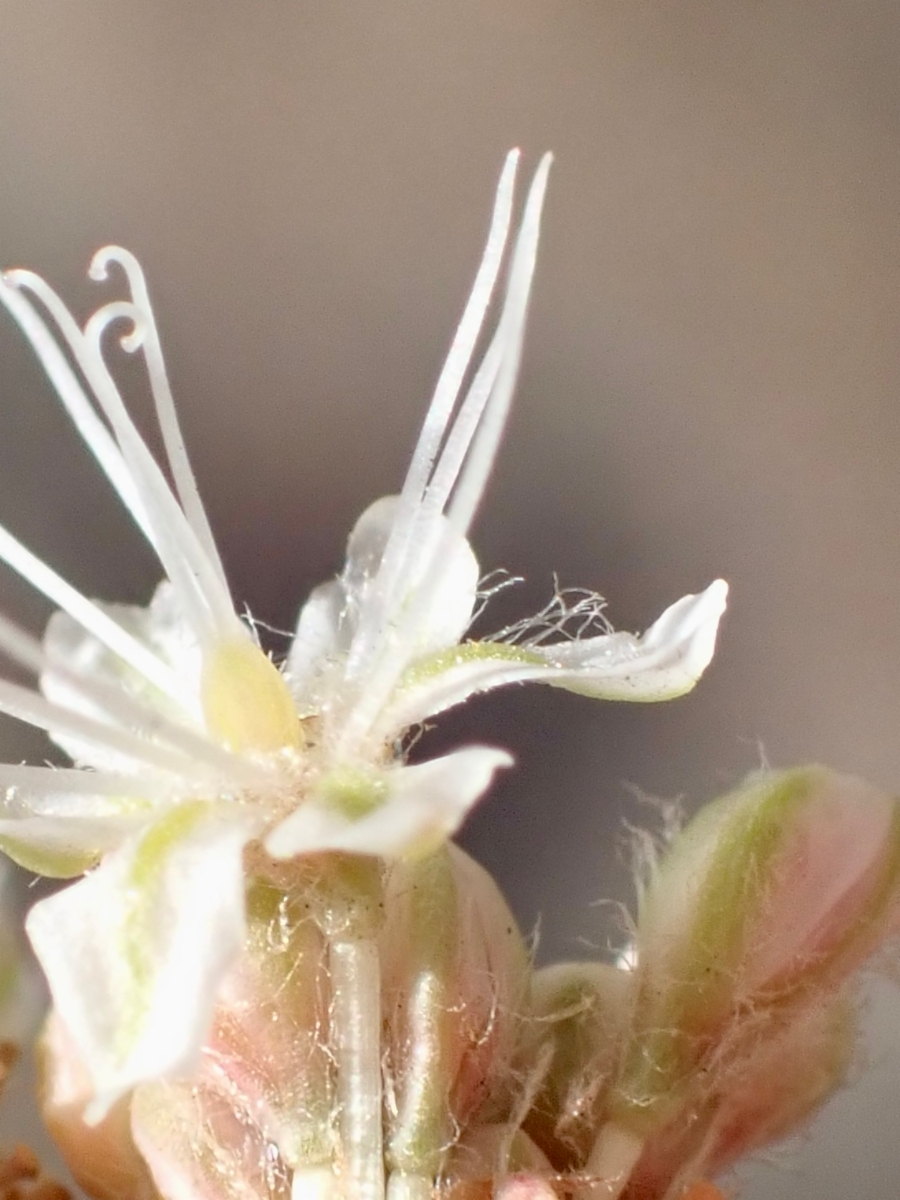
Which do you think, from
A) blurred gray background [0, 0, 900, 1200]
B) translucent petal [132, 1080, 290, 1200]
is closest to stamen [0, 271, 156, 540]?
translucent petal [132, 1080, 290, 1200]

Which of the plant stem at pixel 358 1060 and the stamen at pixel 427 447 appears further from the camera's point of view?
the stamen at pixel 427 447

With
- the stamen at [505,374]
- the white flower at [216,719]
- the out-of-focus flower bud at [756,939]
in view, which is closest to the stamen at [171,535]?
the white flower at [216,719]

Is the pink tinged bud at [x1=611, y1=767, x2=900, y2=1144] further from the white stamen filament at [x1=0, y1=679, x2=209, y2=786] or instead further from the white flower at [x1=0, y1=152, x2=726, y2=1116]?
the white stamen filament at [x1=0, y1=679, x2=209, y2=786]

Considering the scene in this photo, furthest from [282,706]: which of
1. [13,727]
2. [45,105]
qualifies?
[45,105]

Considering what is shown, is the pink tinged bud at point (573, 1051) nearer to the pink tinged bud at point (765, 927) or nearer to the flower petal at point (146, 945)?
the pink tinged bud at point (765, 927)

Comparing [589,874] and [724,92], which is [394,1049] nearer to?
[589,874]
